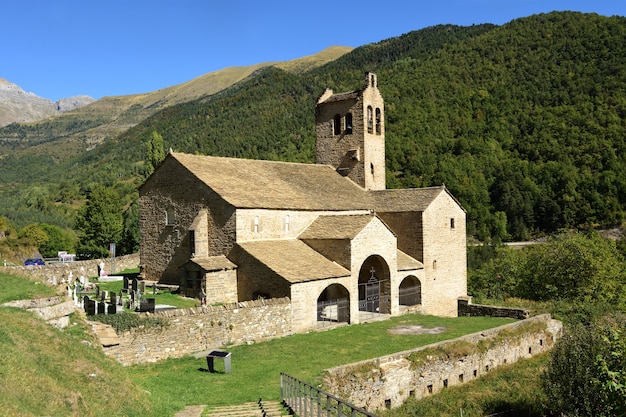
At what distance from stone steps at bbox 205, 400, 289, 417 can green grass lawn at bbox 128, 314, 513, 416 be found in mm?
449

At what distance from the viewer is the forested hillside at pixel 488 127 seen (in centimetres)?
9050

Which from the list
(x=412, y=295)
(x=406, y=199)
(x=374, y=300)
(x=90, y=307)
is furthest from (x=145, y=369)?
(x=406, y=199)

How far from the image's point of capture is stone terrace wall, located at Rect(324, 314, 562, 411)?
57.5 feet

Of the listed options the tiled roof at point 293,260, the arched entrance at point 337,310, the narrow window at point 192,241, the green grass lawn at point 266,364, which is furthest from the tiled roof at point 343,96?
the green grass lawn at point 266,364

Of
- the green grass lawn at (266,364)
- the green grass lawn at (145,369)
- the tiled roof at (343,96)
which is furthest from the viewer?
the tiled roof at (343,96)

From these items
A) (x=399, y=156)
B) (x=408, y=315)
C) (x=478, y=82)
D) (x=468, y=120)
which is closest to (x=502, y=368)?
(x=408, y=315)

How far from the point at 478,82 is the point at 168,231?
316 feet

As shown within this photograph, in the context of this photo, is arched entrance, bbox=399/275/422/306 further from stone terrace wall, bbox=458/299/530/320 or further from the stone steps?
the stone steps

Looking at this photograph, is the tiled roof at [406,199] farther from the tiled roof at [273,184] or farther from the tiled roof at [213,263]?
the tiled roof at [213,263]

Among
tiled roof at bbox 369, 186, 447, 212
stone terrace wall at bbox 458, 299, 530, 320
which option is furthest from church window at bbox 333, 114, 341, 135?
stone terrace wall at bbox 458, 299, 530, 320

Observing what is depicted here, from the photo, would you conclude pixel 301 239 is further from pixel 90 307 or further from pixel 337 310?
pixel 90 307

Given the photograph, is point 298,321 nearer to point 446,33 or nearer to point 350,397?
point 350,397

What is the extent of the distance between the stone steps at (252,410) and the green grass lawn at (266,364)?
0.45 metres

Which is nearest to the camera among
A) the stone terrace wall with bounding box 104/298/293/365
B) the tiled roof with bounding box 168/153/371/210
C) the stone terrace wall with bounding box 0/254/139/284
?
the stone terrace wall with bounding box 104/298/293/365
